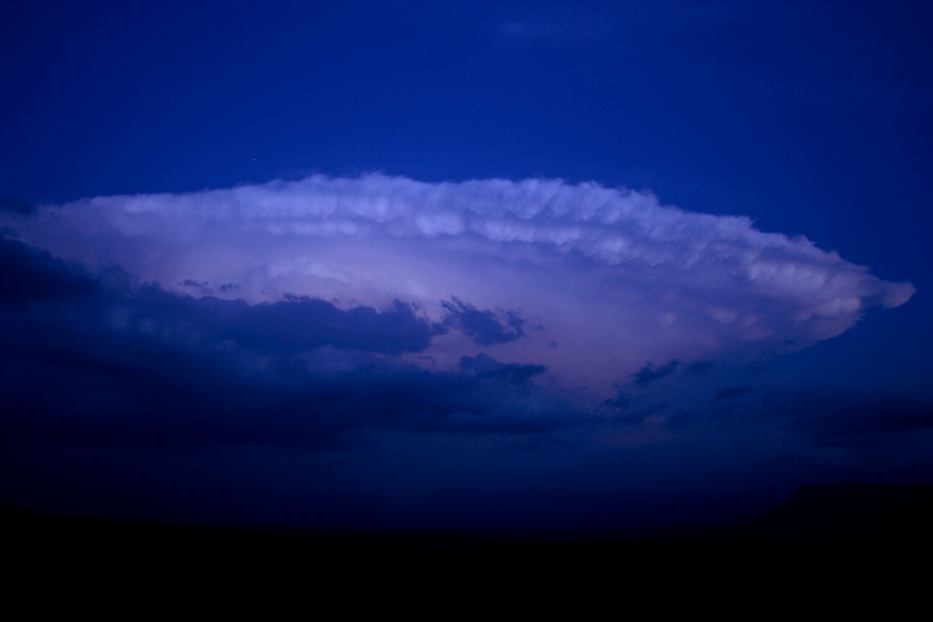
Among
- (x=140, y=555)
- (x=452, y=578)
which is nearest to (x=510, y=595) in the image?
(x=452, y=578)

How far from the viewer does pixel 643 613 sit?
1154 inches

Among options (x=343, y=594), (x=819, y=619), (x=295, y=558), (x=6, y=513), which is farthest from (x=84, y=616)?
(x=6, y=513)

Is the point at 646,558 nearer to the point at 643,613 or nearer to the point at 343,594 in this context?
the point at 643,613

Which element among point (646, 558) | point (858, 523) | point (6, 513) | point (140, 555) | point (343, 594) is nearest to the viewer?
point (343, 594)

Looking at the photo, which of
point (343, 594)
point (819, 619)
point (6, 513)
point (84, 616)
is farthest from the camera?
point (6, 513)

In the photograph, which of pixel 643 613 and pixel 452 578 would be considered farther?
pixel 452 578

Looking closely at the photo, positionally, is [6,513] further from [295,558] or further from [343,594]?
[343,594]

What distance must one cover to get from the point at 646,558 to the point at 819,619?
731 inches

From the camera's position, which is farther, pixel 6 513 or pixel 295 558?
pixel 6 513

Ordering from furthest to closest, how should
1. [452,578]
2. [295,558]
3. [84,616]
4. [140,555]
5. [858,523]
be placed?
1. [858,523]
2. [295,558]
3. [140,555]
4. [452,578]
5. [84,616]

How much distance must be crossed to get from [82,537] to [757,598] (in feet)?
159

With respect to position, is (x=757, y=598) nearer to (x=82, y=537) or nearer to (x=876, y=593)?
(x=876, y=593)

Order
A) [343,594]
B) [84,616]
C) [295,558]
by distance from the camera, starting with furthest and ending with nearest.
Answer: [295,558] → [343,594] → [84,616]

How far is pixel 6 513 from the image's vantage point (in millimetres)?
59656
